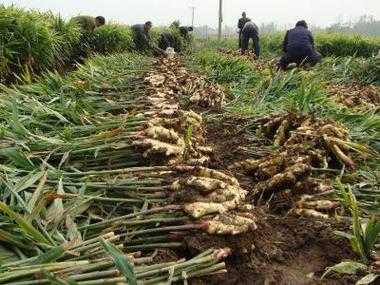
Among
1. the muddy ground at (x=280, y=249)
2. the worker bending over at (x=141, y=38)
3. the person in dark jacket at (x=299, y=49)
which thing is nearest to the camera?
the muddy ground at (x=280, y=249)

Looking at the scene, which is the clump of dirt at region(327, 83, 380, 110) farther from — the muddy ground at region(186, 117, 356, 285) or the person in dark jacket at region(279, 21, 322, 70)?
the person in dark jacket at region(279, 21, 322, 70)

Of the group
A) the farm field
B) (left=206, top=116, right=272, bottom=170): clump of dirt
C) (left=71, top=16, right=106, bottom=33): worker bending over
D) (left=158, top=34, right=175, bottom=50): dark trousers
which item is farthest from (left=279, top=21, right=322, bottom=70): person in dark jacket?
(left=158, top=34, right=175, bottom=50): dark trousers

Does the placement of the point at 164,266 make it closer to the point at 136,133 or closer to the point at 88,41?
the point at 136,133

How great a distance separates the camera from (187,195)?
2.62m

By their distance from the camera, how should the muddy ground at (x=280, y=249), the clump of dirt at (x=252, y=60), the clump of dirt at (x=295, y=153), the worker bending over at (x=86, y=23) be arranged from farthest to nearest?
the worker bending over at (x=86, y=23) < the clump of dirt at (x=252, y=60) < the clump of dirt at (x=295, y=153) < the muddy ground at (x=280, y=249)

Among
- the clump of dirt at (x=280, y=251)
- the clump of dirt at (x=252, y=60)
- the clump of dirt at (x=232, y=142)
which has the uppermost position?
the clump of dirt at (x=280, y=251)

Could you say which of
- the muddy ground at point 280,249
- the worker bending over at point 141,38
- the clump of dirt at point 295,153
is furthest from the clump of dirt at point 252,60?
the muddy ground at point 280,249

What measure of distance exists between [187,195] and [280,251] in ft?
1.60

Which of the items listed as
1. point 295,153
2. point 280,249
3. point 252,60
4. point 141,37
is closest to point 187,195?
point 280,249

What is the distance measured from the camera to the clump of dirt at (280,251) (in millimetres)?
2340

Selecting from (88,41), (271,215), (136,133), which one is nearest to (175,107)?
(136,133)

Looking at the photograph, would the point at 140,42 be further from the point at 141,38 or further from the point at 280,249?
the point at 280,249

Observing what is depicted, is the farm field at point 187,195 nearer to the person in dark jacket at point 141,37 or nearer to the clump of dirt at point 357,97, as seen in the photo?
the clump of dirt at point 357,97

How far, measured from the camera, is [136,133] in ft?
11.5
